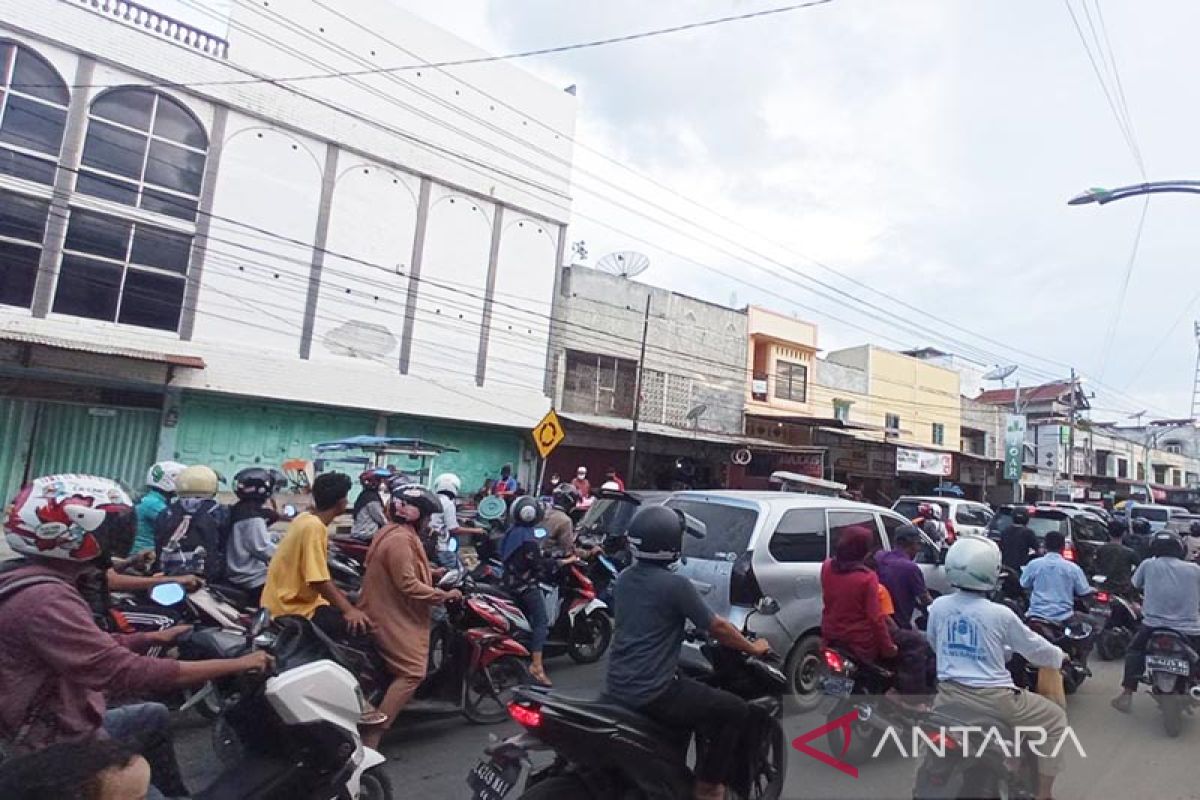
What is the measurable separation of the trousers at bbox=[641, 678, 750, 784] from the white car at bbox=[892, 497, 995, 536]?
12.6m

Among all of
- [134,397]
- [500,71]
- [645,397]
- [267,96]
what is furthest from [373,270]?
[645,397]

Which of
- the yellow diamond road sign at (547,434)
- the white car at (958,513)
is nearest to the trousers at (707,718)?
the yellow diamond road sign at (547,434)

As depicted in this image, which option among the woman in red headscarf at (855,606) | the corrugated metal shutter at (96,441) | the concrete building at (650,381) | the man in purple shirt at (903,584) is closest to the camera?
the woman in red headscarf at (855,606)

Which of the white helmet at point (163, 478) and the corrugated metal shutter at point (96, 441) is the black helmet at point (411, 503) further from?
the corrugated metal shutter at point (96, 441)

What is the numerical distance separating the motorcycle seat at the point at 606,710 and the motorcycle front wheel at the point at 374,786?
942mm

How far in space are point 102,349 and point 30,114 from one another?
4752 mm

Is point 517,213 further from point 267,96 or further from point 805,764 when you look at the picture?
point 805,764

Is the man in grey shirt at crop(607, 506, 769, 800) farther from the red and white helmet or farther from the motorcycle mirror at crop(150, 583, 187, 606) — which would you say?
the red and white helmet

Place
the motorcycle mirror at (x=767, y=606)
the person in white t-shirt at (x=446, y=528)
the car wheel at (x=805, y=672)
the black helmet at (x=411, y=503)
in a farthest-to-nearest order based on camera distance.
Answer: the person in white t-shirt at (x=446, y=528), the car wheel at (x=805, y=672), the motorcycle mirror at (x=767, y=606), the black helmet at (x=411, y=503)

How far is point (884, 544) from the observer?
6.42m

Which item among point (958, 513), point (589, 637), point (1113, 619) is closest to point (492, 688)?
point (589, 637)

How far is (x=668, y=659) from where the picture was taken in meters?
3.07

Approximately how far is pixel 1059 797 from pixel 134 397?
1540cm

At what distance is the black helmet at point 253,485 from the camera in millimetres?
4973
